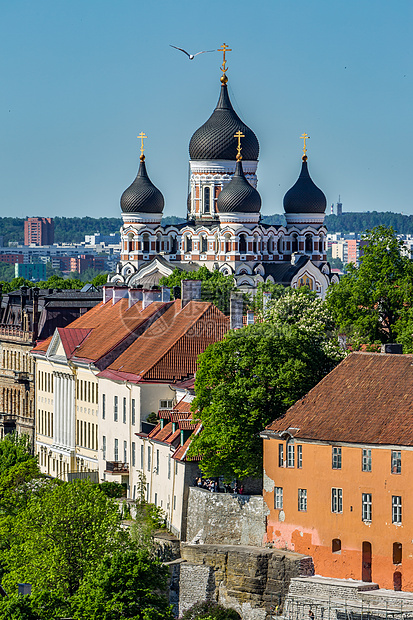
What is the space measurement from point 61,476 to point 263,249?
256ft

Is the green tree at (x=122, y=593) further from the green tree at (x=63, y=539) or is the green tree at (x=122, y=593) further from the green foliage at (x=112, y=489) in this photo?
the green foliage at (x=112, y=489)

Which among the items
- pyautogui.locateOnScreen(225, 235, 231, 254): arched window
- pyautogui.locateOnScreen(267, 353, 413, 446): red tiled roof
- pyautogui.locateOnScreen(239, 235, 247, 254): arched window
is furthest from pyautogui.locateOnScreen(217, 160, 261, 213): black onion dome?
pyautogui.locateOnScreen(267, 353, 413, 446): red tiled roof

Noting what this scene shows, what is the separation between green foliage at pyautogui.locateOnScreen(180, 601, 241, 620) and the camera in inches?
2519

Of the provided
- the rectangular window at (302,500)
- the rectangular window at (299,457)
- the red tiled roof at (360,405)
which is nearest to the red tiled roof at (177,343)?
the red tiled roof at (360,405)

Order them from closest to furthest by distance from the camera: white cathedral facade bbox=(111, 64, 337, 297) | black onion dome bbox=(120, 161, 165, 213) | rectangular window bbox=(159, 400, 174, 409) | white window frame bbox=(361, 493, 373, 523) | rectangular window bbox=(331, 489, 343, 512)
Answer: white window frame bbox=(361, 493, 373, 523), rectangular window bbox=(331, 489, 343, 512), rectangular window bbox=(159, 400, 174, 409), white cathedral facade bbox=(111, 64, 337, 297), black onion dome bbox=(120, 161, 165, 213)

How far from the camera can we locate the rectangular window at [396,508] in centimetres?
6028

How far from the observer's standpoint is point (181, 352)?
7856 centimetres

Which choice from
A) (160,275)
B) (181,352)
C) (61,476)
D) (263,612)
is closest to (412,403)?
(263,612)

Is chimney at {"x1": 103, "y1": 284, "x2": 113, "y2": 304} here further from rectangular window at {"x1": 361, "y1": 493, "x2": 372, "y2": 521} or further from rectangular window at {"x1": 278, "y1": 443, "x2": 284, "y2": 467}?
rectangular window at {"x1": 361, "y1": 493, "x2": 372, "y2": 521}

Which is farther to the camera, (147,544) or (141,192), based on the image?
(141,192)

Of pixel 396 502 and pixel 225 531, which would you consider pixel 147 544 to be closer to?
pixel 225 531

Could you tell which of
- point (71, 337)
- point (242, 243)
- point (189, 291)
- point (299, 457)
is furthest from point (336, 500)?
point (242, 243)

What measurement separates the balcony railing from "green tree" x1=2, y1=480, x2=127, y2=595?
288 inches

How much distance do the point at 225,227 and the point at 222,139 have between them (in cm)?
884
